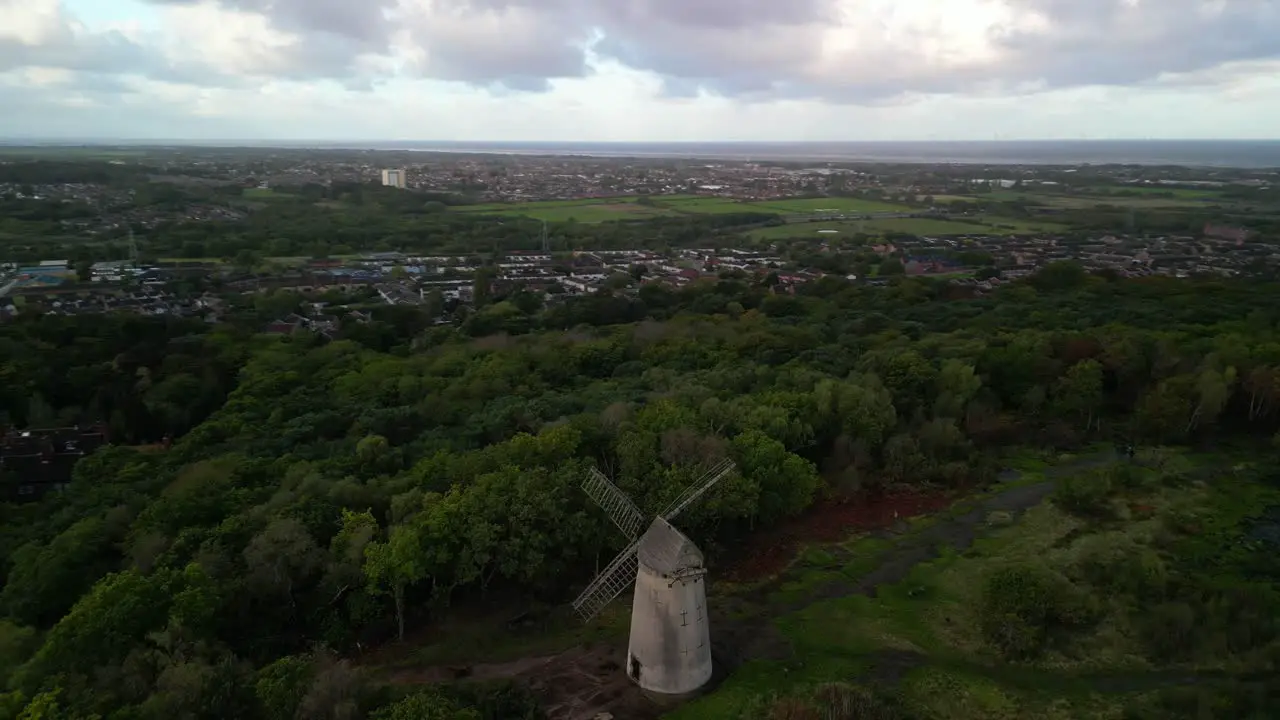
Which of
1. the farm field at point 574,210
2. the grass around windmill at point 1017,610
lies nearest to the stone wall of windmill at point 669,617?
the grass around windmill at point 1017,610

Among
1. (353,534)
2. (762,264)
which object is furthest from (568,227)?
(353,534)

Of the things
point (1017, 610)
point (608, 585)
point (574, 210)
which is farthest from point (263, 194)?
point (1017, 610)

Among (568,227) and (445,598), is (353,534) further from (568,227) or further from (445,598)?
(568,227)

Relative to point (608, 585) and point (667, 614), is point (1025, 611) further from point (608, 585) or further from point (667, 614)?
point (608, 585)

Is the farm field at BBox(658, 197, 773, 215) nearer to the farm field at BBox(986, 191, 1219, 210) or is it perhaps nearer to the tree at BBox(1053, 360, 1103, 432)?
the farm field at BBox(986, 191, 1219, 210)

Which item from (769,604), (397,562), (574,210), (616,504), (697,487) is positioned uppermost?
(574,210)

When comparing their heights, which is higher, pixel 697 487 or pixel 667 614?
pixel 697 487
